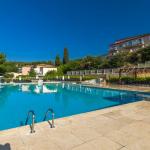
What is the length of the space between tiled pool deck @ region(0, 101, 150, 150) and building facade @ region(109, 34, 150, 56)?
119 ft

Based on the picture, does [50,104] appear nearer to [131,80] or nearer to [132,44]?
[131,80]

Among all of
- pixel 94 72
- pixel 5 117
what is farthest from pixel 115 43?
pixel 5 117

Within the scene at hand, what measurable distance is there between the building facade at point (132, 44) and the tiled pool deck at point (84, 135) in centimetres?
3636

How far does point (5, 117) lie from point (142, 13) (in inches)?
927

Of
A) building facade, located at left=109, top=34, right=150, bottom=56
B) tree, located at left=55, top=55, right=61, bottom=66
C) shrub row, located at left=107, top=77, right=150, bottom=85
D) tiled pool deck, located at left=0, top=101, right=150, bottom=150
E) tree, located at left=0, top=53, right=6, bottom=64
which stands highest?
building facade, located at left=109, top=34, right=150, bottom=56

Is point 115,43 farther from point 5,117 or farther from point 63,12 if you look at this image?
point 5,117

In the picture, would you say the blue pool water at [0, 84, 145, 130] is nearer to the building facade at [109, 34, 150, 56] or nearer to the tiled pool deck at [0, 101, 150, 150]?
the tiled pool deck at [0, 101, 150, 150]

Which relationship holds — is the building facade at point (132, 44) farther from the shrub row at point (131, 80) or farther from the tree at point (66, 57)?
the shrub row at point (131, 80)

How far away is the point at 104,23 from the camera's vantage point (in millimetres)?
29734

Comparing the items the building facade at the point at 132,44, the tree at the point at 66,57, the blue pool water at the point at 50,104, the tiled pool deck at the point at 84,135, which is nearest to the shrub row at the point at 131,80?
the blue pool water at the point at 50,104

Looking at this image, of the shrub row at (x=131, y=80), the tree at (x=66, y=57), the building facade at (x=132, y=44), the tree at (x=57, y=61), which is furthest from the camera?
the tree at (x=57, y=61)

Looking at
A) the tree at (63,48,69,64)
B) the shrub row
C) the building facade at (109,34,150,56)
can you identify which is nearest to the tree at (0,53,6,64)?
the tree at (63,48,69,64)

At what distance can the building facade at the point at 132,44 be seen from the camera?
40.3 m

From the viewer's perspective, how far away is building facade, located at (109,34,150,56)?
4028 cm
